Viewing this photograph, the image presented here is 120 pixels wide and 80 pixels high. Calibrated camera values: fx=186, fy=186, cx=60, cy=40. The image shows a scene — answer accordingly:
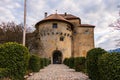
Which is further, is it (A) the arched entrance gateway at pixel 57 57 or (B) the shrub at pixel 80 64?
(A) the arched entrance gateway at pixel 57 57

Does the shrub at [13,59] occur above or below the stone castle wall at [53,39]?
below

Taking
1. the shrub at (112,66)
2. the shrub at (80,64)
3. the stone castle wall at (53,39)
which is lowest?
the shrub at (80,64)

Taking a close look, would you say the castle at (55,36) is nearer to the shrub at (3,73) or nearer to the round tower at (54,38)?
the round tower at (54,38)

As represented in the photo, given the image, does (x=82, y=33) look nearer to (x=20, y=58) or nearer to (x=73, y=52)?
(x=73, y=52)

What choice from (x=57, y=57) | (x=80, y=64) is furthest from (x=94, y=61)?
(x=57, y=57)

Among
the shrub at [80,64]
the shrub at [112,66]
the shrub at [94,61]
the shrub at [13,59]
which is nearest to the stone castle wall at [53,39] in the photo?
the shrub at [80,64]

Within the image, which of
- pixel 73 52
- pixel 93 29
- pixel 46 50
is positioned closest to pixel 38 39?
pixel 46 50

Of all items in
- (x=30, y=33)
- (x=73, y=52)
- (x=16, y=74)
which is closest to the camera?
(x=16, y=74)

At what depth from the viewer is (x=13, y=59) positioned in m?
8.28

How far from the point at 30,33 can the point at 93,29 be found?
18.6m

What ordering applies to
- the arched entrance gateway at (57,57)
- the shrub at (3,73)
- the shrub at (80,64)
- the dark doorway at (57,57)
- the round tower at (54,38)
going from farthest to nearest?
1. the dark doorway at (57,57)
2. the arched entrance gateway at (57,57)
3. the round tower at (54,38)
4. the shrub at (80,64)
5. the shrub at (3,73)

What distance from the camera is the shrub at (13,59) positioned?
820 centimetres

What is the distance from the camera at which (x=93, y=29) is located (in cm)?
4797

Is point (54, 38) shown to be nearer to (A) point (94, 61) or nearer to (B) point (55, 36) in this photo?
(B) point (55, 36)
